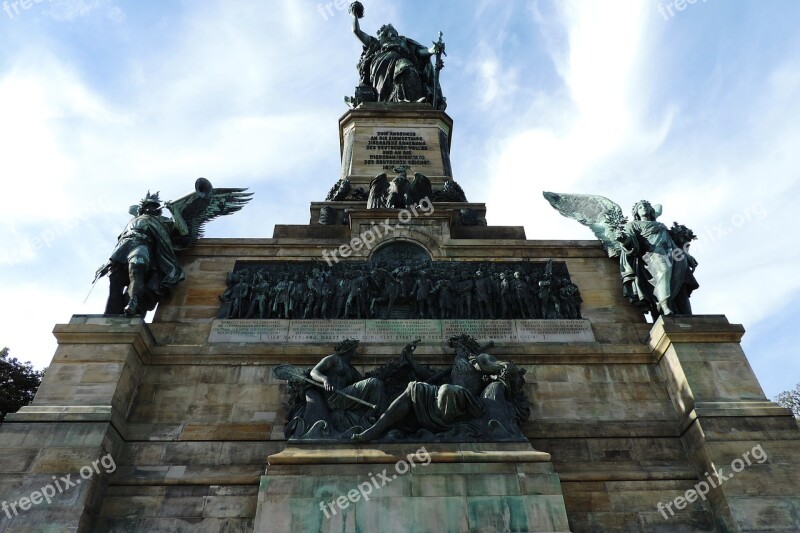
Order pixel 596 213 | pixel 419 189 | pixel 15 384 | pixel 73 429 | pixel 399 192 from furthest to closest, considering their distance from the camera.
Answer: pixel 15 384, pixel 419 189, pixel 399 192, pixel 596 213, pixel 73 429

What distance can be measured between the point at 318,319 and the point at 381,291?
143cm

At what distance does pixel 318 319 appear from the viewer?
12.2 m

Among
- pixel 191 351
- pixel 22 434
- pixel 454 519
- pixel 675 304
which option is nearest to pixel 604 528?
pixel 454 519

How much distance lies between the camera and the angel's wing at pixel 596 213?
1359 cm

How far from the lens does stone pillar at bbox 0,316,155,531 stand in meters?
8.83

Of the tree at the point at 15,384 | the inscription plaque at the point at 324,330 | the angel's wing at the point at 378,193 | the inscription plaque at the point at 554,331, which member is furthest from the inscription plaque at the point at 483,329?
the tree at the point at 15,384

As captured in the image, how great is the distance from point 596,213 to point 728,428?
6.18 m

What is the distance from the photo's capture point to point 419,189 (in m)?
15.6

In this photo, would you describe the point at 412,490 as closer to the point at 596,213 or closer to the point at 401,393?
the point at 401,393

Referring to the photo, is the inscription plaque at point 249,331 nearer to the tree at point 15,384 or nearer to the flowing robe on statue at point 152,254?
the flowing robe on statue at point 152,254

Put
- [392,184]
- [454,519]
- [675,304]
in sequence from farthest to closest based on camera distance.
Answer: [392,184] < [675,304] < [454,519]

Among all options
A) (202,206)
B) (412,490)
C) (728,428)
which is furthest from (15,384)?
(728,428)

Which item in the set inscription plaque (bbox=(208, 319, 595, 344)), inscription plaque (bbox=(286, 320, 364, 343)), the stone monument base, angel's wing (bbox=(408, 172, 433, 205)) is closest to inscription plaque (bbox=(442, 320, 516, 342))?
inscription plaque (bbox=(208, 319, 595, 344))

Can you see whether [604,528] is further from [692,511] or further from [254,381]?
[254,381]
